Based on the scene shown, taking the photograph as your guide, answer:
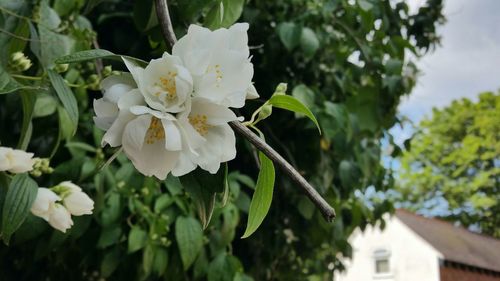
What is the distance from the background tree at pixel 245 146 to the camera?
0.88 m

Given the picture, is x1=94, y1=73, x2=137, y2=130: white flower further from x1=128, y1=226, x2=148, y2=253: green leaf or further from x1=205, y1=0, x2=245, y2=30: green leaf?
x1=128, y1=226, x2=148, y2=253: green leaf

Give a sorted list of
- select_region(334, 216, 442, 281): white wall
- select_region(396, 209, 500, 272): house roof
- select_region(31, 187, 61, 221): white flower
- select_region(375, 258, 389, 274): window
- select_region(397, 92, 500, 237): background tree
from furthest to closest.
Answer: select_region(397, 92, 500, 237): background tree → select_region(375, 258, 389, 274): window → select_region(396, 209, 500, 272): house roof → select_region(334, 216, 442, 281): white wall → select_region(31, 187, 61, 221): white flower

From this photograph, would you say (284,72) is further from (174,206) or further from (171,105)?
(171,105)

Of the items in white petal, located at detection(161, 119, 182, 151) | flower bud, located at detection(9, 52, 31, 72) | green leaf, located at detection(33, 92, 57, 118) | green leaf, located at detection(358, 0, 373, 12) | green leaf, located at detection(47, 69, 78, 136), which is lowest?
white petal, located at detection(161, 119, 182, 151)

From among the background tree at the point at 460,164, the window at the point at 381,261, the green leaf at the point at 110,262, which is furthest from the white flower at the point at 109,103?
the background tree at the point at 460,164

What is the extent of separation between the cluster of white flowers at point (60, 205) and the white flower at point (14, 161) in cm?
3

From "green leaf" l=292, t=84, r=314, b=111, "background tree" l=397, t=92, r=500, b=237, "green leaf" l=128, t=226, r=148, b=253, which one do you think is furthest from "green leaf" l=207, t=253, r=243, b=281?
"background tree" l=397, t=92, r=500, b=237

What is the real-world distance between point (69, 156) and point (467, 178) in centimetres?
936

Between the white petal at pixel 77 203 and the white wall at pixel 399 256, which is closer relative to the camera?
the white petal at pixel 77 203

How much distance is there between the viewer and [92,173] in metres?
0.92

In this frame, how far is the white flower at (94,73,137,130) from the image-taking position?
284 millimetres

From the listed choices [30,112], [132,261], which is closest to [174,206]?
[132,261]

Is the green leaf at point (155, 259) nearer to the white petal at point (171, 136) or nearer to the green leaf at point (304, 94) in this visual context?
the green leaf at point (304, 94)

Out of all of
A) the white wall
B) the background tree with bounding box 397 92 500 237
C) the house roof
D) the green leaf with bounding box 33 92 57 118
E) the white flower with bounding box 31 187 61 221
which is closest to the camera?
the white flower with bounding box 31 187 61 221
